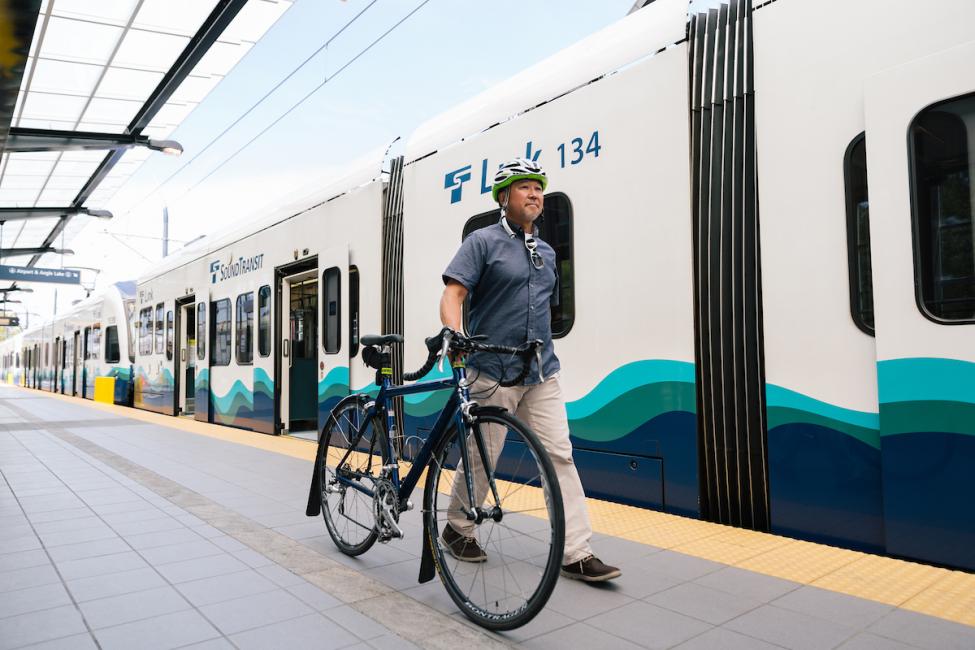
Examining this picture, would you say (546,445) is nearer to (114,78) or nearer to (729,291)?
(729,291)

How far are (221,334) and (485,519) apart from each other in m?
8.94

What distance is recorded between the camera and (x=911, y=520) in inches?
114

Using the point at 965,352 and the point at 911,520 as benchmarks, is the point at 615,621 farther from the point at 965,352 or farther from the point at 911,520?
the point at 965,352

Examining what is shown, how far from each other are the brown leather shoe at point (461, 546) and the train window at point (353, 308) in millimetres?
4571

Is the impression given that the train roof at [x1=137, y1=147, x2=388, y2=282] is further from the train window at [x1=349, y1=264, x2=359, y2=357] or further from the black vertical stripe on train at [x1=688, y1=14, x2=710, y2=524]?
the black vertical stripe on train at [x1=688, y1=14, x2=710, y2=524]

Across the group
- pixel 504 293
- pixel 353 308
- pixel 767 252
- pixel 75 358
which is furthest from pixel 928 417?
pixel 75 358

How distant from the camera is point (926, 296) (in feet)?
9.50

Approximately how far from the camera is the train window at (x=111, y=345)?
1730 centimetres

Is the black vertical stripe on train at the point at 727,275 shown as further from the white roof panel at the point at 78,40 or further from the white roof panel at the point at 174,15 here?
the white roof panel at the point at 78,40

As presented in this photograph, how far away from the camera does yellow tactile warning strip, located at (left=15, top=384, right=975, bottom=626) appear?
260 centimetres

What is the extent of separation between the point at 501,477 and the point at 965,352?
1930 millimetres

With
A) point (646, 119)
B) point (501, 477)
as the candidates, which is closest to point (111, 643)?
point (501, 477)

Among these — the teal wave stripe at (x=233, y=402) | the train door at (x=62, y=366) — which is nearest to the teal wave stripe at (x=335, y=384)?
the teal wave stripe at (x=233, y=402)

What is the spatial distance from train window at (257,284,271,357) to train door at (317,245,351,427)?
66.5 inches
